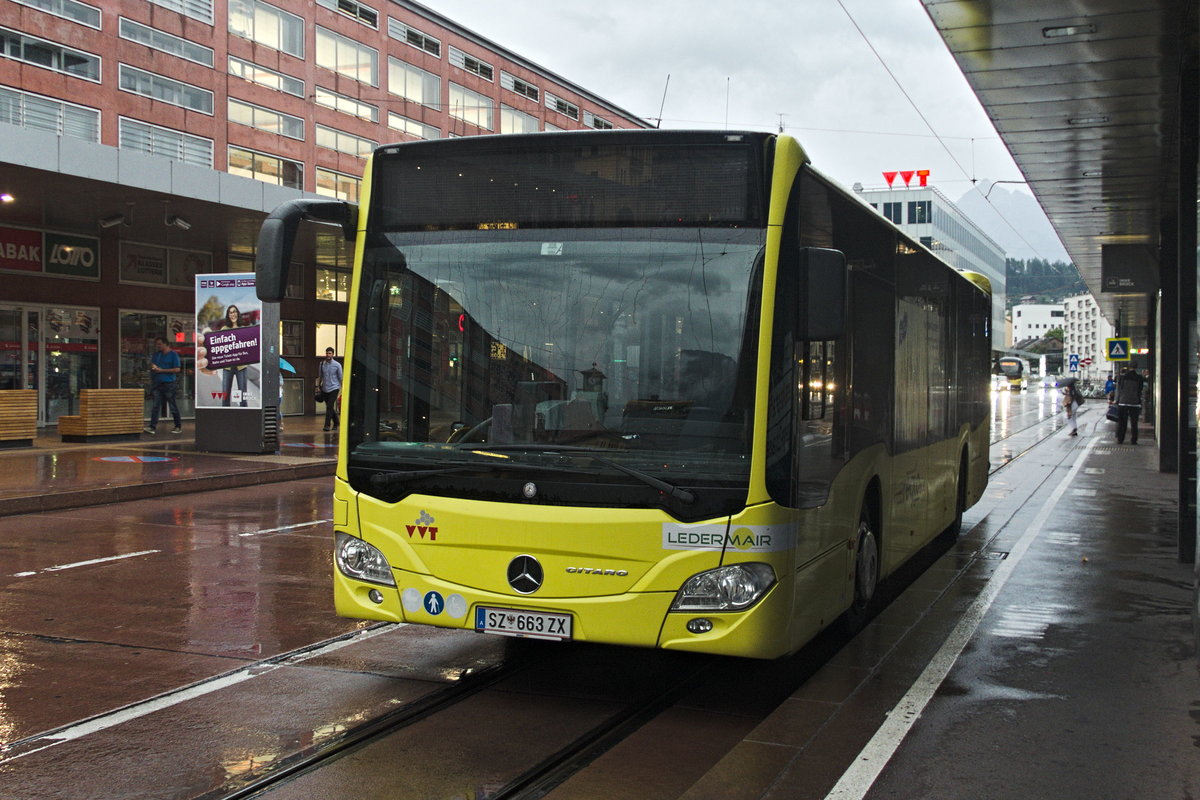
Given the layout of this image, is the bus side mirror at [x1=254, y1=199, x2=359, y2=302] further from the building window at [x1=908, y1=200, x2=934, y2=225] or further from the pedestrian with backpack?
the building window at [x1=908, y1=200, x2=934, y2=225]

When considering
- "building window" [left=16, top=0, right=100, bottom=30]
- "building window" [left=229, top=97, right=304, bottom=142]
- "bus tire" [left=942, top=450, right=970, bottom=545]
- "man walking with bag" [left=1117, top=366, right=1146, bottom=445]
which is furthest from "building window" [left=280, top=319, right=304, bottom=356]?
"bus tire" [left=942, top=450, right=970, bottom=545]

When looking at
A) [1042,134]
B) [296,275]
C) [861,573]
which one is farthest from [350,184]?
[861,573]

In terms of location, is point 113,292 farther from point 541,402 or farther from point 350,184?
point 541,402

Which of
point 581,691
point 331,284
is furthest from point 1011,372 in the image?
point 581,691

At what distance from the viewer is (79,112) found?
116 feet

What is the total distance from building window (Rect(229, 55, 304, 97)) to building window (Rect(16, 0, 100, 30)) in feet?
19.4

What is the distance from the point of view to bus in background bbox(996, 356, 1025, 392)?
104250 mm

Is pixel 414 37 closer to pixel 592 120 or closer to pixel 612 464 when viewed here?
pixel 592 120

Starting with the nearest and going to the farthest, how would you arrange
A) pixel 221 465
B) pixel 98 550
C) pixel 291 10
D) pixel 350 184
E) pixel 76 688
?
pixel 76 688
pixel 98 550
pixel 221 465
pixel 291 10
pixel 350 184

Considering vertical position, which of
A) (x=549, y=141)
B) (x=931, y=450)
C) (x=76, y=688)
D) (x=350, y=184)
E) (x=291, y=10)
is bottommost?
(x=76, y=688)

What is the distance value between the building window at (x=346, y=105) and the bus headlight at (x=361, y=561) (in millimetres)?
42222

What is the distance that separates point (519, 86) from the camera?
2302 inches

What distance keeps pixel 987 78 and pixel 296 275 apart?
86.2 feet

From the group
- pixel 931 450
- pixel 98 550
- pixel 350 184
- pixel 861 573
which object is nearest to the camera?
pixel 861 573
